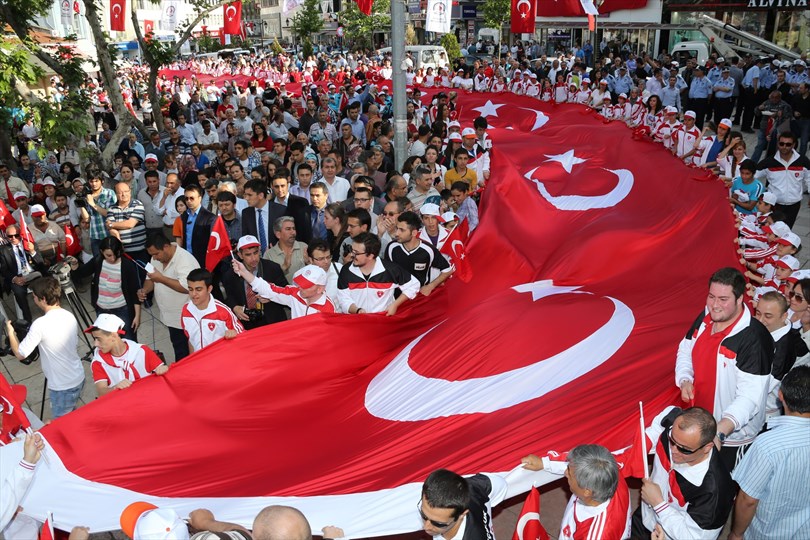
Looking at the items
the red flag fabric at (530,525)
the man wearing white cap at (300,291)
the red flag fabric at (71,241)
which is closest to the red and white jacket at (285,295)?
the man wearing white cap at (300,291)

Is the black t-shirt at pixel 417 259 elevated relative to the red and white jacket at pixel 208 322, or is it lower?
elevated

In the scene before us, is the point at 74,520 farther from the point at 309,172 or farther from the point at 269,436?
the point at 309,172

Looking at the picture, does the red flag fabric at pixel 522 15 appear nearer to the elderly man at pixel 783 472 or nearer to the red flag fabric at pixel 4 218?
the red flag fabric at pixel 4 218

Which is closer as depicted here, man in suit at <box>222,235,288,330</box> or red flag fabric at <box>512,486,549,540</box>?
red flag fabric at <box>512,486,549,540</box>

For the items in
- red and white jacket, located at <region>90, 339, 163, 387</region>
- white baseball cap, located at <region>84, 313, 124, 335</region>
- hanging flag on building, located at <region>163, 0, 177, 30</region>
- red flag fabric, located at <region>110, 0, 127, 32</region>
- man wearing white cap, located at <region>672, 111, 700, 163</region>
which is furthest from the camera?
hanging flag on building, located at <region>163, 0, 177, 30</region>

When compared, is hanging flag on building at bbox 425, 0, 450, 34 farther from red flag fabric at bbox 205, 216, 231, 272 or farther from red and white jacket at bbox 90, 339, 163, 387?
red and white jacket at bbox 90, 339, 163, 387

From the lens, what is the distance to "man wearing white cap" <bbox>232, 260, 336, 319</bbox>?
18.1ft

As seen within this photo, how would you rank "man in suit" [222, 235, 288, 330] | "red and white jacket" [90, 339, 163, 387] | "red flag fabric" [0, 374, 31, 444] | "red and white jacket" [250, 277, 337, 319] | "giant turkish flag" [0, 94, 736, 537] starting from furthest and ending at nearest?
1. "man in suit" [222, 235, 288, 330]
2. "red and white jacket" [250, 277, 337, 319]
3. "red and white jacket" [90, 339, 163, 387]
4. "red flag fabric" [0, 374, 31, 444]
5. "giant turkish flag" [0, 94, 736, 537]

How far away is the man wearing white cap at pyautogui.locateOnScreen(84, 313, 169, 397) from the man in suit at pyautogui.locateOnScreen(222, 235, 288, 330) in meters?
1.12

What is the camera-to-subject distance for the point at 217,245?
21.6 ft

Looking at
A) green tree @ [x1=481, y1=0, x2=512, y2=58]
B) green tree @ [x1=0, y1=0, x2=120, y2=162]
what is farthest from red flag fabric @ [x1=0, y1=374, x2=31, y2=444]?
green tree @ [x1=481, y1=0, x2=512, y2=58]

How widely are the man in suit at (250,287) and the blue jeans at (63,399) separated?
1.41 metres

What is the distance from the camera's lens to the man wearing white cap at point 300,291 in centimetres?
550

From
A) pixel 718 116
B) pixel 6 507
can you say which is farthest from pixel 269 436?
pixel 718 116
